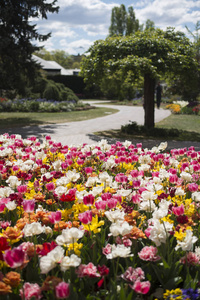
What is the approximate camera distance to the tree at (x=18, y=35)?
14.5m

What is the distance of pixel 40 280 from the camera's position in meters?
1.91

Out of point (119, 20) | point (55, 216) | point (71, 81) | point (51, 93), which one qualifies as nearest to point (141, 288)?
point (55, 216)

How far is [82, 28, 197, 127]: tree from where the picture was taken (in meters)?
9.54

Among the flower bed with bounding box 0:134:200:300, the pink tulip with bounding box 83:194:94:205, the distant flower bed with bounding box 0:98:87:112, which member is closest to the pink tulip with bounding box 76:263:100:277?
the flower bed with bounding box 0:134:200:300

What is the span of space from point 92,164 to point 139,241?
7.74ft

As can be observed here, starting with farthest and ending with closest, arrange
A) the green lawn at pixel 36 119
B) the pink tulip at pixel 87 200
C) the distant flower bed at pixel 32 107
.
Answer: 1. the distant flower bed at pixel 32 107
2. the green lawn at pixel 36 119
3. the pink tulip at pixel 87 200

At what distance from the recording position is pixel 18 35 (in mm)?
15711

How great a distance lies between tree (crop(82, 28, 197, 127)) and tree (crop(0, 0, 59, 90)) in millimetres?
5112

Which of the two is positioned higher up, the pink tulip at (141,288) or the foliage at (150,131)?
the foliage at (150,131)

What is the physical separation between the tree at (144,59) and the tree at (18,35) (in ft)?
16.8

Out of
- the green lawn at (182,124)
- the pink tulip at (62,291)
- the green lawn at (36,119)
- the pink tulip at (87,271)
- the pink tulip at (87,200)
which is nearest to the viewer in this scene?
the pink tulip at (62,291)

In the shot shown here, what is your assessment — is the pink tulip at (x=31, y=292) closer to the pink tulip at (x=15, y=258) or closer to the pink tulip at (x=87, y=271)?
the pink tulip at (x=15, y=258)

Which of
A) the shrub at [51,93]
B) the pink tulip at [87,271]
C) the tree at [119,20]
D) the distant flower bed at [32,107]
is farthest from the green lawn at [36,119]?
the tree at [119,20]

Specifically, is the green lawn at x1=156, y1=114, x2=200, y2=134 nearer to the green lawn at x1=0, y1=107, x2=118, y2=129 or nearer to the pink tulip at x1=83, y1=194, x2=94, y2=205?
the green lawn at x1=0, y1=107, x2=118, y2=129
